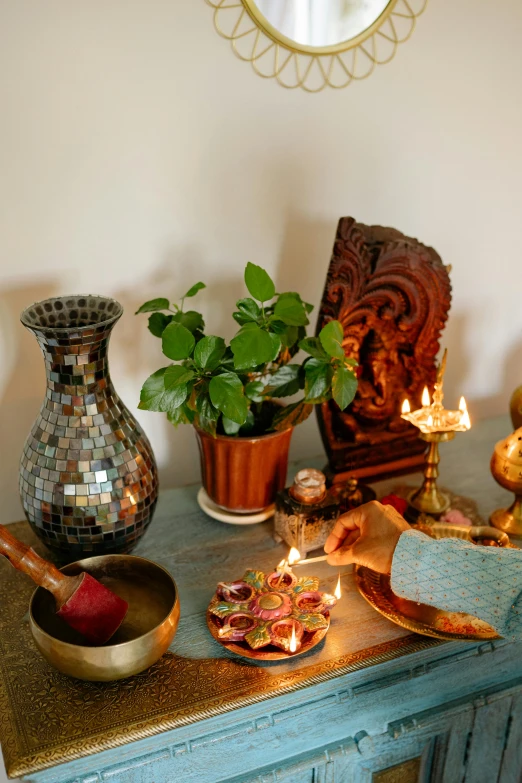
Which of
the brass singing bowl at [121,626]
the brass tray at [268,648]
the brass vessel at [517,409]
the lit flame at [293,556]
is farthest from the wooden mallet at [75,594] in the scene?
the brass vessel at [517,409]

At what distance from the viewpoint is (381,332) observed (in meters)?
1.16

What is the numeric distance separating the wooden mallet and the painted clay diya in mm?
134

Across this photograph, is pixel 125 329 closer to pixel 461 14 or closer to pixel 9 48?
pixel 9 48

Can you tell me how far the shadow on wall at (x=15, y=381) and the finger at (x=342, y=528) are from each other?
1.72 feet

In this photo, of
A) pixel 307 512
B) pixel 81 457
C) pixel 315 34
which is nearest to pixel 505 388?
pixel 307 512

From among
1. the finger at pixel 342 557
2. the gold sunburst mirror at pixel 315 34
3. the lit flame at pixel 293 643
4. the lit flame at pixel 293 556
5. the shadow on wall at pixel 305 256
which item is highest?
the gold sunburst mirror at pixel 315 34

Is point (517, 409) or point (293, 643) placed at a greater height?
point (517, 409)

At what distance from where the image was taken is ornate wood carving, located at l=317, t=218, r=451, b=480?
1.10m

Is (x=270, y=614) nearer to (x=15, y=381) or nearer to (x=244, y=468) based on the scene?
(x=244, y=468)

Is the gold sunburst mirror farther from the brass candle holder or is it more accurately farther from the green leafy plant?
the brass candle holder

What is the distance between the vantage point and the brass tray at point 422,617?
92 centimetres

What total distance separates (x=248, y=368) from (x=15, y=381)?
0.43 metres

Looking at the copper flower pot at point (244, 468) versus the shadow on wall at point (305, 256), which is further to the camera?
the shadow on wall at point (305, 256)

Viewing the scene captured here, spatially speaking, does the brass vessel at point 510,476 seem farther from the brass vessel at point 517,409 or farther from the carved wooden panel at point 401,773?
the carved wooden panel at point 401,773
